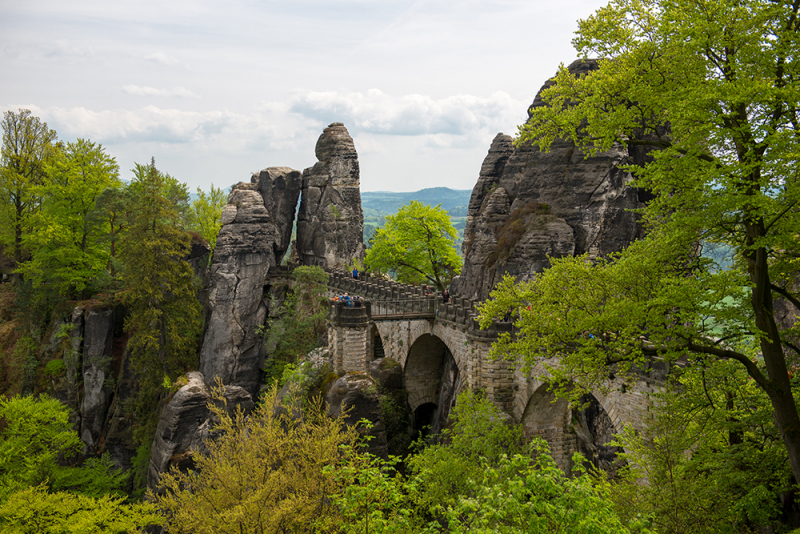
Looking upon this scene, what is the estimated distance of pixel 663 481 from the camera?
12430 millimetres

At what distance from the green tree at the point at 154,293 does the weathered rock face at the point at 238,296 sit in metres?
3.25

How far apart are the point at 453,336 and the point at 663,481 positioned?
600 inches

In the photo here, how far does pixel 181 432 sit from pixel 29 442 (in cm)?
722

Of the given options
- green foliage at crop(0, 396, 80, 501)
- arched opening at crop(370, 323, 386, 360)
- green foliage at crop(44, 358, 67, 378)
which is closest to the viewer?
green foliage at crop(0, 396, 80, 501)

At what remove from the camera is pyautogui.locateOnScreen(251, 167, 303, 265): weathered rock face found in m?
44.3

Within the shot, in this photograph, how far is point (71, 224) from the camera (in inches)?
1390

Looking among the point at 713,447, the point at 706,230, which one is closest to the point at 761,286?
the point at 706,230

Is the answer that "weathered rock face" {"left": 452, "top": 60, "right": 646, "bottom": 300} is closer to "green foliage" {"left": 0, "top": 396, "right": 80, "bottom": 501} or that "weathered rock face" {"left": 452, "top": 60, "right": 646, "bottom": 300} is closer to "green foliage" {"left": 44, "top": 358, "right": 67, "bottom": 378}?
"green foliage" {"left": 0, "top": 396, "right": 80, "bottom": 501}

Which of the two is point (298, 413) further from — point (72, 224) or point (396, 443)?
point (72, 224)

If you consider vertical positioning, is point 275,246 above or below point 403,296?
above

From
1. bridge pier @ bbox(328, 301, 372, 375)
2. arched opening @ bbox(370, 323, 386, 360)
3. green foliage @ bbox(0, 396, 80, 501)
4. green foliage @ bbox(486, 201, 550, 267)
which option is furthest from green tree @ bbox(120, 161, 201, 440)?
green foliage @ bbox(486, 201, 550, 267)

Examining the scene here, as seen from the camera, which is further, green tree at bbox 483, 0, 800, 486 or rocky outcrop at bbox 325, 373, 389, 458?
rocky outcrop at bbox 325, 373, 389, 458

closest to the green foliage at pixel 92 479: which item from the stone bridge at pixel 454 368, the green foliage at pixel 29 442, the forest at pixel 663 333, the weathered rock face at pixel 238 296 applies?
the green foliage at pixel 29 442

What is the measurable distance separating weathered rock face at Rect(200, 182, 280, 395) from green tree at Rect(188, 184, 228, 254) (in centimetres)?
824
